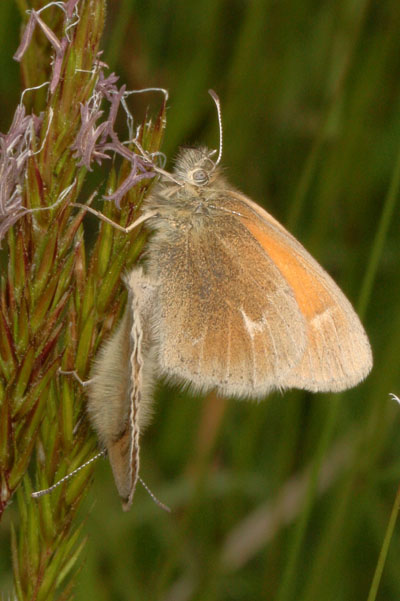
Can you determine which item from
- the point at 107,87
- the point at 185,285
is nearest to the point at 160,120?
the point at 107,87

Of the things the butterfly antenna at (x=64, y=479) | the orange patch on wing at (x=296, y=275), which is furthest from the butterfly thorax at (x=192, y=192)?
the butterfly antenna at (x=64, y=479)

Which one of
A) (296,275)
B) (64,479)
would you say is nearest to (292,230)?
(296,275)

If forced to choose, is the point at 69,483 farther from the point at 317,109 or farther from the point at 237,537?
the point at 317,109

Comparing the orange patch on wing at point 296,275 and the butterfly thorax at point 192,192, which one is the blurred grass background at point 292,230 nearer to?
the orange patch on wing at point 296,275

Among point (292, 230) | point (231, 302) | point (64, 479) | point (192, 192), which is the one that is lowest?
point (64, 479)

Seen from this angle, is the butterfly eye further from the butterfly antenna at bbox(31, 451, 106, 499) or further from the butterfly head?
the butterfly antenna at bbox(31, 451, 106, 499)

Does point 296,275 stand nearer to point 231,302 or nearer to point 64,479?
point 231,302

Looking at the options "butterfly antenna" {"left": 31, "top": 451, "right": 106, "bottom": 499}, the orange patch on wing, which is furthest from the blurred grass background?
"butterfly antenna" {"left": 31, "top": 451, "right": 106, "bottom": 499}
